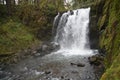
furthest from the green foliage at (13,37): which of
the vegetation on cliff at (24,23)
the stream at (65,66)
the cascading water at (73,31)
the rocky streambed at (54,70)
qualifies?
the cascading water at (73,31)

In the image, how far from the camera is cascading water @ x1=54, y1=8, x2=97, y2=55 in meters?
23.3

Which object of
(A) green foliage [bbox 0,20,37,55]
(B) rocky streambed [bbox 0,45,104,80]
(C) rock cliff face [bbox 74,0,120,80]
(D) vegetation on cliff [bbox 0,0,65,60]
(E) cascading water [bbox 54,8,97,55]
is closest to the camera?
(C) rock cliff face [bbox 74,0,120,80]

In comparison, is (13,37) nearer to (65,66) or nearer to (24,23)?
(24,23)

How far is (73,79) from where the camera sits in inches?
462

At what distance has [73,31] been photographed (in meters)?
24.8

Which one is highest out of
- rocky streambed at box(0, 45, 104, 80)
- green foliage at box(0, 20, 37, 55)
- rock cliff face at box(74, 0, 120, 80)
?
rock cliff face at box(74, 0, 120, 80)

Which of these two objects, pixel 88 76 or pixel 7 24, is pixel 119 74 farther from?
pixel 7 24

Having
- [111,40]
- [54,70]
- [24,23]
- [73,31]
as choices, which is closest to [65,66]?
[54,70]

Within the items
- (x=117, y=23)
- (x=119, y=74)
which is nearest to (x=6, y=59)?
(x=117, y=23)

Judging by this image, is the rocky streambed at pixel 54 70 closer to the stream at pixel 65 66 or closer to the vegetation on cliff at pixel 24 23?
the stream at pixel 65 66

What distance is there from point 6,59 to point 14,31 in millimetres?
6586

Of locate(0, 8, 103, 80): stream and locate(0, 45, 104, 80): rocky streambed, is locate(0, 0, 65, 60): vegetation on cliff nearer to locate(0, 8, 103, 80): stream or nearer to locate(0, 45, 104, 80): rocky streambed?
locate(0, 8, 103, 80): stream

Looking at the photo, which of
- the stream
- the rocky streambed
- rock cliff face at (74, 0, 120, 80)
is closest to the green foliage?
the stream

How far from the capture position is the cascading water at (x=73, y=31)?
917 inches
